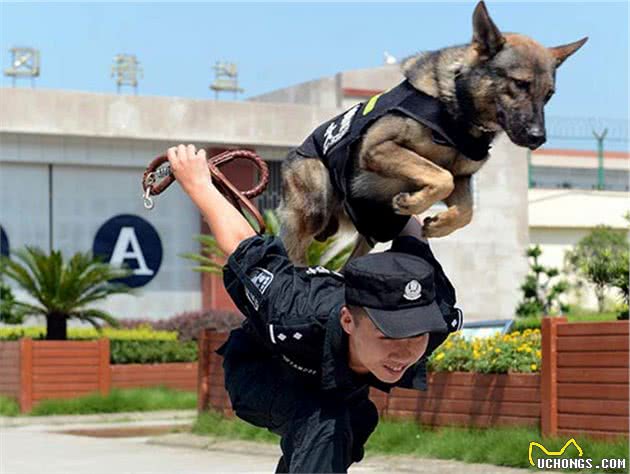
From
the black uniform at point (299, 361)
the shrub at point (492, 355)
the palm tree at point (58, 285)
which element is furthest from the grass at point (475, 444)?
the palm tree at point (58, 285)

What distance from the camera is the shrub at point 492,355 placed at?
12.9 meters

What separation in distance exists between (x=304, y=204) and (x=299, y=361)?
1078 millimetres

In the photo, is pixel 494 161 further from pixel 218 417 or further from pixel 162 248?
pixel 218 417

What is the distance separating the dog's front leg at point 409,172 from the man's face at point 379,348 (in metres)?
0.84

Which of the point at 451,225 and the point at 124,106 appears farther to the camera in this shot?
the point at 124,106

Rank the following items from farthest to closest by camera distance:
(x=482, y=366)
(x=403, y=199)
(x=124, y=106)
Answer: (x=124, y=106) → (x=482, y=366) → (x=403, y=199)

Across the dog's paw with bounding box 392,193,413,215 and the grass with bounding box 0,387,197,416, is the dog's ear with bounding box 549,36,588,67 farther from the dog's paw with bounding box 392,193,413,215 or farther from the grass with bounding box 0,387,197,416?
the grass with bounding box 0,387,197,416

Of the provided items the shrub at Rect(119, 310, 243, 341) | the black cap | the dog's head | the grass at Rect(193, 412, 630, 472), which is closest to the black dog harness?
the dog's head

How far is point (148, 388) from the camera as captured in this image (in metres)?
23.0

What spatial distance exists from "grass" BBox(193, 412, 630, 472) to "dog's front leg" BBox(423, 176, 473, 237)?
6937 millimetres

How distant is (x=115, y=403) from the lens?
2191 centimetres

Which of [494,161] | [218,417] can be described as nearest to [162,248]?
[494,161]

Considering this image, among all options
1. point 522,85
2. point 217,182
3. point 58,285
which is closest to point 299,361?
point 217,182

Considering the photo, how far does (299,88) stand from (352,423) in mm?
31121
